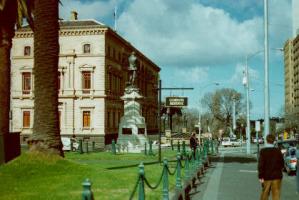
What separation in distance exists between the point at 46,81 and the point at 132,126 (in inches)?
961

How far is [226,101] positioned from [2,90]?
335 feet

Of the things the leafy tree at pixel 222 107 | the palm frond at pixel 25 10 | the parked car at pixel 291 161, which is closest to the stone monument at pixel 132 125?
the palm frond at pixel 25 10

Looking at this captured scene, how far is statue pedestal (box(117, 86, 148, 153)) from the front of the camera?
4025 cm

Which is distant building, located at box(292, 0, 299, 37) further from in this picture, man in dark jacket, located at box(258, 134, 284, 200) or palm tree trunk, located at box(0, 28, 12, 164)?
man in dark jacket, located at box(258, 134, 284, 200)

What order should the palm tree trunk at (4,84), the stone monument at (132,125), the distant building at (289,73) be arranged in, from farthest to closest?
1. the distant building at (289,73)
2. the stone monument at (132,125)
3. the palm tree trunk at (4,84)

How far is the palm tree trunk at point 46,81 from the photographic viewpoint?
16.3 meters

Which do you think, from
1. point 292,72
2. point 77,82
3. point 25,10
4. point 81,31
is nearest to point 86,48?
point 81,31

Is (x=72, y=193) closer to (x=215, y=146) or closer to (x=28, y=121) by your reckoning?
(x=215, y=146)

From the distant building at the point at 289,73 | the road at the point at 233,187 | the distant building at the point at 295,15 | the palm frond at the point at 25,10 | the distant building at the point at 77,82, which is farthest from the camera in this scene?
the distant building at the point at 289,73

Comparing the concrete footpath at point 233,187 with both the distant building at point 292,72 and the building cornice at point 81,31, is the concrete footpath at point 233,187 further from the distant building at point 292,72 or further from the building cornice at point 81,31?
the distant building at point 292,72

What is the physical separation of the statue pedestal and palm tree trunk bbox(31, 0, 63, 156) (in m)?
23.7

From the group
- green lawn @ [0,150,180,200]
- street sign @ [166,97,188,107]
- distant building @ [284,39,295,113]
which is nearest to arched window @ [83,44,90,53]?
street sign @ [166,97,188,107]

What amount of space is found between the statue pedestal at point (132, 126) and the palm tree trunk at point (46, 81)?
77.6ft

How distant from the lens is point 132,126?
40.6 metres
